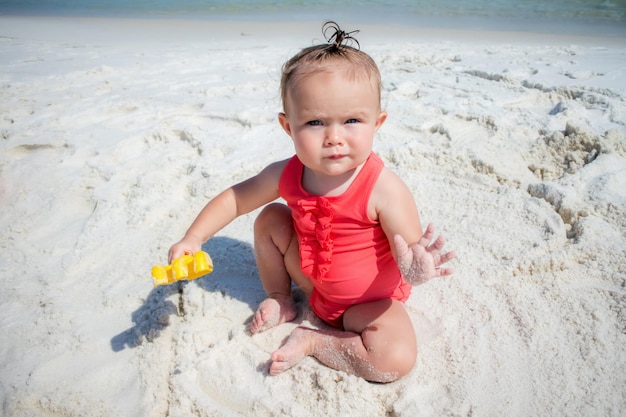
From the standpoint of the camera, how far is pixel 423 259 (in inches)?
48.2

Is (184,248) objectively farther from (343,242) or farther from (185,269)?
(343,242)

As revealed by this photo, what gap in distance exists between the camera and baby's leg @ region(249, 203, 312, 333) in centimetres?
165

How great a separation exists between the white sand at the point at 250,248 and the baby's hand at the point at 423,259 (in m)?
0.41

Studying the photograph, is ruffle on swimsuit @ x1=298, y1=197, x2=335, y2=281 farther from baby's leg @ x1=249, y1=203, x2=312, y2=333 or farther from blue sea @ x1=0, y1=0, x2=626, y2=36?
blue sea @ x1=0, y1=0, x2=626, y2=36

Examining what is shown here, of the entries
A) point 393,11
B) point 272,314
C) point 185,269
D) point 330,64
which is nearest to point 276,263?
point 272,314

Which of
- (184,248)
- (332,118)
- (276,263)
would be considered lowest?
(276,263)

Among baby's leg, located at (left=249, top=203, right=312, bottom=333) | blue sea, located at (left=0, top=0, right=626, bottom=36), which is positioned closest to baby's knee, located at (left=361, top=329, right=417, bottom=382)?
baby's leg, located at (left=249, top=203, right=312, bottom=333)

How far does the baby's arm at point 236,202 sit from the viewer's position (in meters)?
1.65

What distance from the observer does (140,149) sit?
2949mm

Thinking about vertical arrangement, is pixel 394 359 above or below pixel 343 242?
below

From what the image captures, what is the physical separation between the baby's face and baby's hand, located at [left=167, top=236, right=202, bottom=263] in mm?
547

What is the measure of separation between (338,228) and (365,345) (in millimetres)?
398

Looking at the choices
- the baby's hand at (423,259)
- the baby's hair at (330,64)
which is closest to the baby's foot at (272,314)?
the baby's hand at (423,259)

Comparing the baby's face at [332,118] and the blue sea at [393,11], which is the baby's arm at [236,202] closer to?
the baby's face at [332,118]
